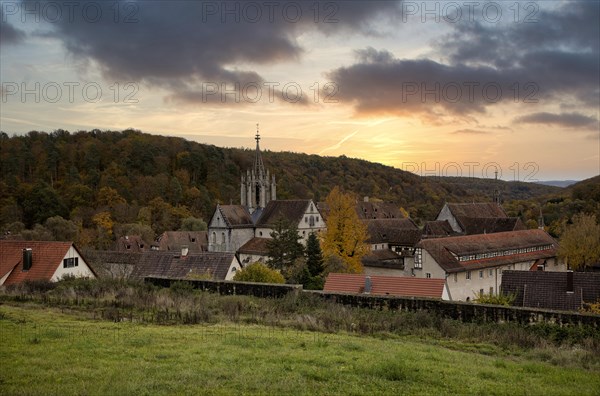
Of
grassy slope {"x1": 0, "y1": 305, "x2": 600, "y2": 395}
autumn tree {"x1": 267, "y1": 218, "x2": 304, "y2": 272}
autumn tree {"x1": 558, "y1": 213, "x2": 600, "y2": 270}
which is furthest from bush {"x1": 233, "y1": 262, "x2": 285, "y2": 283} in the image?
autumn tree {"x1": 558, "y1": 213, "x2": 600, "y2": 270}

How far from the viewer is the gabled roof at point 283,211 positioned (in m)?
61.2

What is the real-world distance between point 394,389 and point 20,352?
7706 mm

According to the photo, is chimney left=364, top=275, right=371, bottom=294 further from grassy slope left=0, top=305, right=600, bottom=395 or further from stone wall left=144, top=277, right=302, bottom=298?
grassy slope left=0, top=305, right=600, bottom=395

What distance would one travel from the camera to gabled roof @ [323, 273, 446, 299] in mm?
26734

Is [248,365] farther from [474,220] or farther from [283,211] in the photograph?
[474,220]

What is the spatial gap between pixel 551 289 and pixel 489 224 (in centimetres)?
3651

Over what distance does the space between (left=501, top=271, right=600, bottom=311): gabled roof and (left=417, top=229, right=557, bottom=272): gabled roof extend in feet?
34.8

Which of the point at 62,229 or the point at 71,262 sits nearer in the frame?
the point at 71,262

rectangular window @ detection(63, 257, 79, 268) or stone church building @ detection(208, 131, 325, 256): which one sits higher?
stone church building @ detection(208, 131, 325, 256)

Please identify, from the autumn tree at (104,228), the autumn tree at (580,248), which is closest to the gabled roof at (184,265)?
the autumn tree at (104,228)

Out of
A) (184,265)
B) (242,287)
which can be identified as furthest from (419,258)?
(242,287)

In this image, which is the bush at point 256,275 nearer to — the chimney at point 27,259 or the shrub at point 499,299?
the chimney at point 27,259

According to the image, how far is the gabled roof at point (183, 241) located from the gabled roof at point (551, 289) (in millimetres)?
44104

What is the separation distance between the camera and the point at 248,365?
1145 cm
